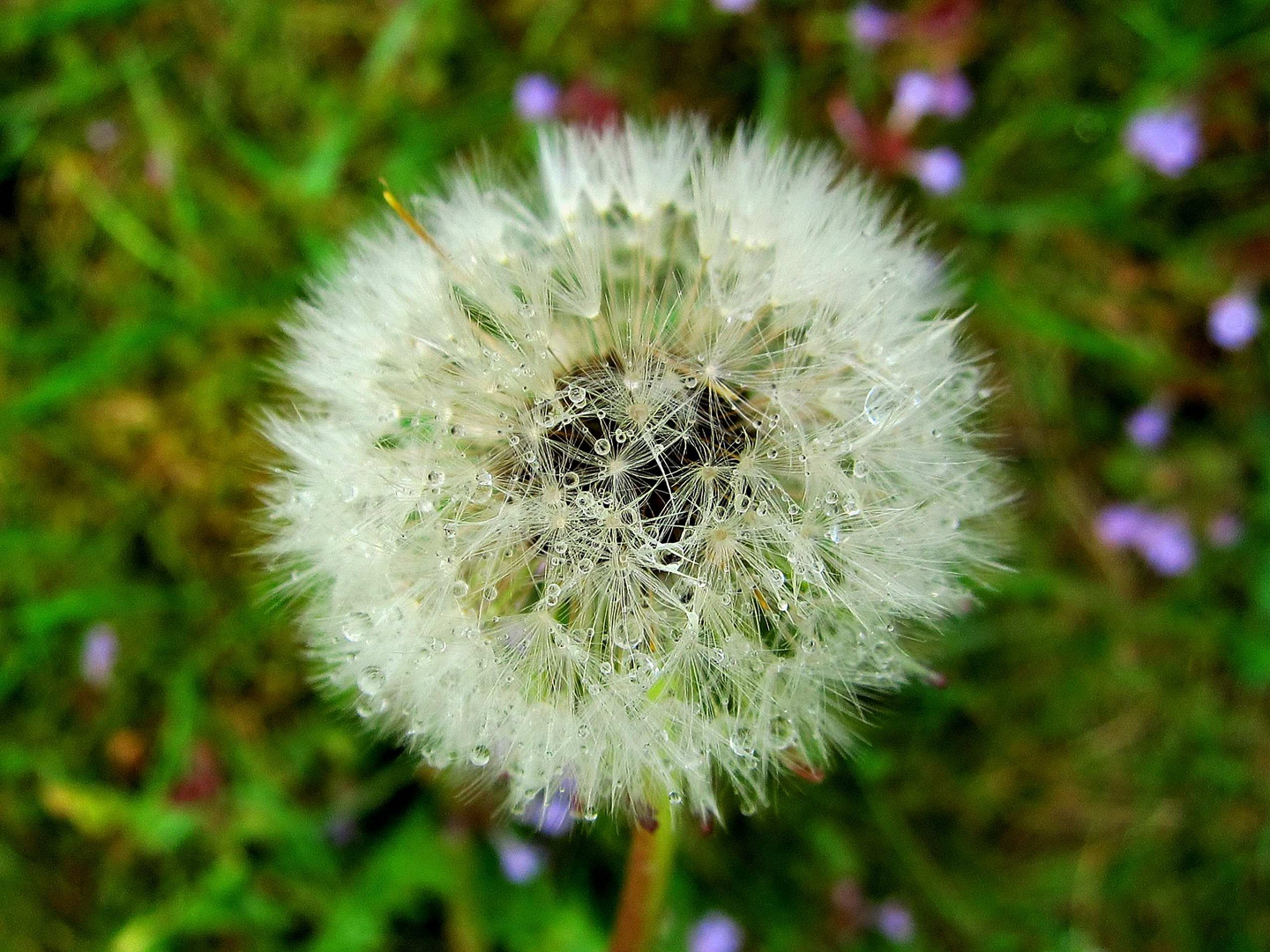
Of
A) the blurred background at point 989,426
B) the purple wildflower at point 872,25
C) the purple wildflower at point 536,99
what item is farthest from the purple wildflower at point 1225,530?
the purple wildflower at point 536,99

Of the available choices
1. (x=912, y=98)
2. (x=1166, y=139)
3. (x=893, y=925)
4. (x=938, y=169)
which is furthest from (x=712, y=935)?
(x=1166, y=139)

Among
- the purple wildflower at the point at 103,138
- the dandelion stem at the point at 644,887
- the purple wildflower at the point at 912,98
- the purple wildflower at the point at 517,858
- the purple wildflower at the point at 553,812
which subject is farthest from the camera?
the purple wildflower at the point at 103,138

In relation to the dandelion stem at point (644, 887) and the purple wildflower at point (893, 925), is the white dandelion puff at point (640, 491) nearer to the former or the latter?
the dandelion stem at point (644, 887)

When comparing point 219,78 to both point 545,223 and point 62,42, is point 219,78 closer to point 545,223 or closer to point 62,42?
point 62,42

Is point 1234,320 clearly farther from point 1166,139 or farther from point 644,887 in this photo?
point 644,887

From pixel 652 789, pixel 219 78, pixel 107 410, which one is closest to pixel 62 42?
pixel 219 78

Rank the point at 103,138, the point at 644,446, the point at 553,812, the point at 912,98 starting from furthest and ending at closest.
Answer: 1. the point at 103,138
2. the point at 912,98
3. the point at 553,812
4. the point at 644,446

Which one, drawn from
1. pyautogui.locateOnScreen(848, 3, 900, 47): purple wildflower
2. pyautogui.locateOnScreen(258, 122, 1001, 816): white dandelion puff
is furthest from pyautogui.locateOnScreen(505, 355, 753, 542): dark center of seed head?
pyautogui.locateOnScreen(848, 3, 900, 47): purple wildflower
